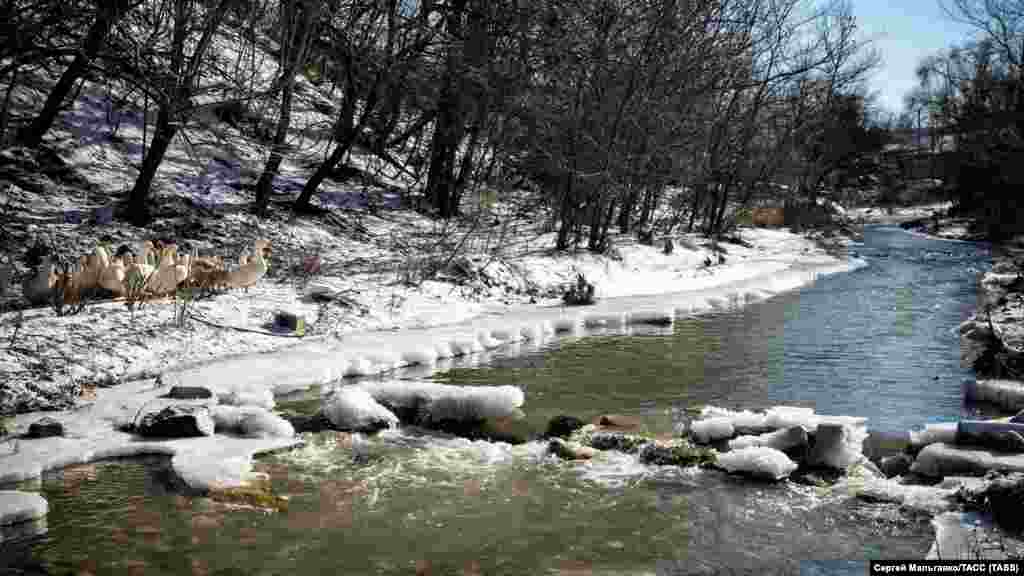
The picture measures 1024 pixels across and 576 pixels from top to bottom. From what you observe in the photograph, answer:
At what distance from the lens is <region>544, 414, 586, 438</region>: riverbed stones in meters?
7.64

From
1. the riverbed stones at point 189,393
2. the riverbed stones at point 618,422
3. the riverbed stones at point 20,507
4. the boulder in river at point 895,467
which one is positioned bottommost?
the boulder in river at point 895,467

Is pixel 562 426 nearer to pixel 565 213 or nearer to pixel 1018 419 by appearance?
pixel 1018 419

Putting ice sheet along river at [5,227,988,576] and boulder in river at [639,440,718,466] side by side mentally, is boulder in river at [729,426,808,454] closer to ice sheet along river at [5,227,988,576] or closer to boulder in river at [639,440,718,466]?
boulder in river at [639,440,718,466]

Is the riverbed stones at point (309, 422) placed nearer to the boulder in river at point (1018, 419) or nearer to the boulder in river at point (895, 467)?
the boulder in river at point (895, 467)

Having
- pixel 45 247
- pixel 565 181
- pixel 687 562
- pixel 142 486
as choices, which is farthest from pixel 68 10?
pixel 565 181

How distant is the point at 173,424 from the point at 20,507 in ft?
5.63

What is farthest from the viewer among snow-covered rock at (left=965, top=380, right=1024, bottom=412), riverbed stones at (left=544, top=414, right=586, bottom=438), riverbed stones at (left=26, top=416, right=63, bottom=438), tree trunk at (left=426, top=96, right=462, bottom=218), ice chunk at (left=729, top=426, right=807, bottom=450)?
tree trunk at (left=426, top=96, right=462, bottom=218)

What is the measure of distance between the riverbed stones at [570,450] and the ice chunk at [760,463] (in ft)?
3.32

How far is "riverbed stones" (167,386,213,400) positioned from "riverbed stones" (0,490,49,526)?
2216mm

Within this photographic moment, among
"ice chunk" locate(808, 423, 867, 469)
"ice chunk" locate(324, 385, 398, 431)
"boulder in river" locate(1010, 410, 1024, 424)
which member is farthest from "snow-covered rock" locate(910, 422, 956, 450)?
"ice chunk" locate(324, 385, 398, 431)

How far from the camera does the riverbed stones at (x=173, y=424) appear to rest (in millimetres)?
7105

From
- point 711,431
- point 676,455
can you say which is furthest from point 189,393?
point 711,431

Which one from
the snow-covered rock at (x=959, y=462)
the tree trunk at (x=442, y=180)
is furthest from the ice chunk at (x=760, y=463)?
the tree trunk at (x=442, y=180)

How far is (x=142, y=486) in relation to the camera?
6.22m
